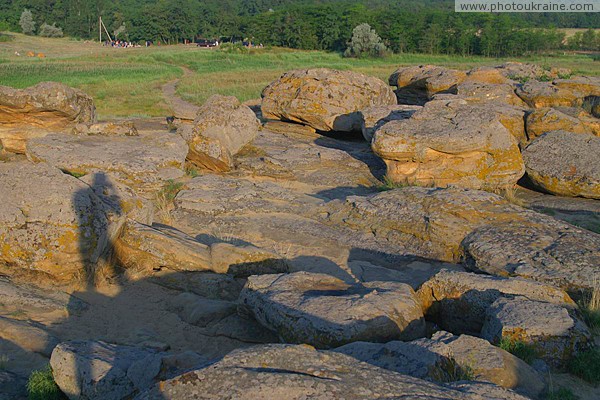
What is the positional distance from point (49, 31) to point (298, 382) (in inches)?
4348

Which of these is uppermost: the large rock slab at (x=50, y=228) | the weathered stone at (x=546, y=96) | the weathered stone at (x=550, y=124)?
Answer: the weathered stone at (x=546, y=96)

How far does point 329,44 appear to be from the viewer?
268 ft

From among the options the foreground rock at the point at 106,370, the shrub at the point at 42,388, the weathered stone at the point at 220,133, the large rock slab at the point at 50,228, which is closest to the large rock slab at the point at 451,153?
the weathered stone at the point at 220,133

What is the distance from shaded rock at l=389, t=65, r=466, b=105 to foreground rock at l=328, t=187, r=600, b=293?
462 inches

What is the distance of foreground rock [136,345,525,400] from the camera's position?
3.75 m

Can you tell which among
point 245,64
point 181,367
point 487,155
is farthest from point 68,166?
point 245,64

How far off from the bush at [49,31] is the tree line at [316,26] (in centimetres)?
A: 401

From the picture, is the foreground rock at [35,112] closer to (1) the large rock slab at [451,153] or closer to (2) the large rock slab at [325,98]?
(2) the large rock slab at [325,98]

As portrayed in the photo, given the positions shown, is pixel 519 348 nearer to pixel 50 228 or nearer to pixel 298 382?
pixel 298 382

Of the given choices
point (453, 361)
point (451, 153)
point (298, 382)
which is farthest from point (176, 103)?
point (298, 382)

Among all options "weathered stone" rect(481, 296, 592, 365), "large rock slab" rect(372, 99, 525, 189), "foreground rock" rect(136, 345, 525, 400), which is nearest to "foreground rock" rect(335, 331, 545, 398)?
"weathered stone" rect(481, 296, 592, 365)

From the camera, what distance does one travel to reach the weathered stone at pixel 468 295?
6.67 meters

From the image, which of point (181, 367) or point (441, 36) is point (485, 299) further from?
point (441, 36)

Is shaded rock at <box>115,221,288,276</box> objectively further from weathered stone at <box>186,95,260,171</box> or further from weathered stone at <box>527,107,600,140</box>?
weathered stone at <box>527,107,600,140</box>
